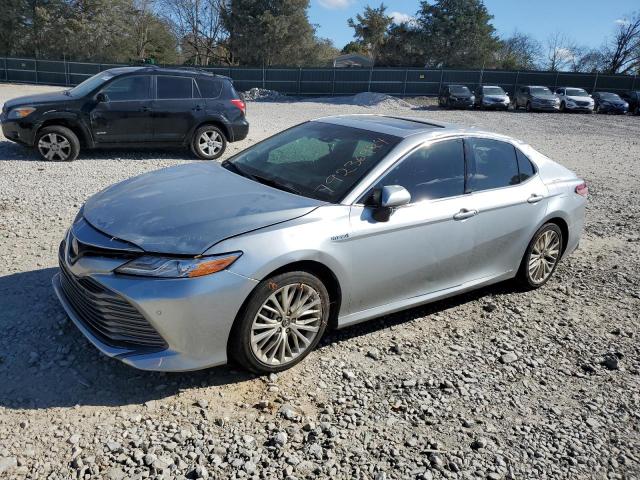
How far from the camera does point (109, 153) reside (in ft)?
34.1

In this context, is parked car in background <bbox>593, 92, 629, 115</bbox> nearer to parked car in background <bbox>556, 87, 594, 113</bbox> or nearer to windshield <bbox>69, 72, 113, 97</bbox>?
parked car in background <bbox>556, 87, 594, 113</bbox>

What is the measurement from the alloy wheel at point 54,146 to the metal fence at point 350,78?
86.3 feet

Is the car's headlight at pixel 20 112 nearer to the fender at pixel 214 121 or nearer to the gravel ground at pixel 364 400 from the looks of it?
the fender at pixel 214 121

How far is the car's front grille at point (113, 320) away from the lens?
3.10m

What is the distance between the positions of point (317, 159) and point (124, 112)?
6.61 m

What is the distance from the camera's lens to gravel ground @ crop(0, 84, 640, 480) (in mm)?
2842

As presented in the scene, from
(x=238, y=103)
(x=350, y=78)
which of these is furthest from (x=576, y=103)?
(x=238, y=103)

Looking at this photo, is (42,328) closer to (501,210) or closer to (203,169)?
(203,169)

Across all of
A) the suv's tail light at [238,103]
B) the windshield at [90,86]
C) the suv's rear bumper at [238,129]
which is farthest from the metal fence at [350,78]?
the windshield at [90,86]

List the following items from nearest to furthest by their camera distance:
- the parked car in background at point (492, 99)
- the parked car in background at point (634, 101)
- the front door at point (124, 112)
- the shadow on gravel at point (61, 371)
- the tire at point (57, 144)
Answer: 1. the shadow on gravel at point (61, 371)
2. the tire at point (57, 144)
3. the front door at point (124, 112)
4. the parked car in background at point (492, 99)
5. the parked car in background at point (634, 101)

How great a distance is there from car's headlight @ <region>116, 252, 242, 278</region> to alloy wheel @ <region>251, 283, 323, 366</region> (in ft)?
1.37

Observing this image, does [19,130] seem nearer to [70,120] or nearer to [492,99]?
[70,120]

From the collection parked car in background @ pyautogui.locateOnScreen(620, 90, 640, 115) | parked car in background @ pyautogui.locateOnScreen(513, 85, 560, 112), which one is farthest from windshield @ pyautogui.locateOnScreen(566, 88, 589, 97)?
parked car in background @ pyautogui.locateOnScreen(620, 90, 640, 115)

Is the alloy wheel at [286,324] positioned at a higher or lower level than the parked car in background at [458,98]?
lower
